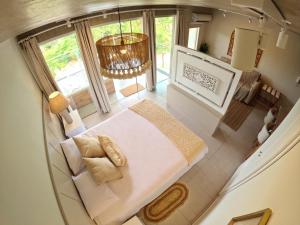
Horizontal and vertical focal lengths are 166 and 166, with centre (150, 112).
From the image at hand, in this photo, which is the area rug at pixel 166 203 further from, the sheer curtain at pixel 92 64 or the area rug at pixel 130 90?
the area rug at pixel 130 90

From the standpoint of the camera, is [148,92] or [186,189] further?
[148,92]

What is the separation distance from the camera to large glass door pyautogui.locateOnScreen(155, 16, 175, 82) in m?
4.43

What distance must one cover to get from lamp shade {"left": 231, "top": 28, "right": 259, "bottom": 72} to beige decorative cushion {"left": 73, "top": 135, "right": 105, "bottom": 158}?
2.13 metres

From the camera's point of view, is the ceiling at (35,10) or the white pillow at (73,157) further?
the white pillow at (73,157)

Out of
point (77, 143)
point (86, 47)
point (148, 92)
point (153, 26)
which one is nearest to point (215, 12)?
point (153, 26)

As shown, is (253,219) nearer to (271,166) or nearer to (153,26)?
(271,166)

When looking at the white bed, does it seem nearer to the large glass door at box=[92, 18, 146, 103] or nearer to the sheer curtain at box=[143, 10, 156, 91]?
the large glass door at box=[92, 18, 146, 103]

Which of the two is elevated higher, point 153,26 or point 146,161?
point 153,26

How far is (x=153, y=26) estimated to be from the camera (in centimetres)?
402

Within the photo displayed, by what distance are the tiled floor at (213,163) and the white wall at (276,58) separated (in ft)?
2.48

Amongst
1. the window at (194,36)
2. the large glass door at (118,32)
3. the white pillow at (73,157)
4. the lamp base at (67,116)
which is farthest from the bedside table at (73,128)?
the window at (194,36)

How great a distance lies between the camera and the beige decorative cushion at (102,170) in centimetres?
216

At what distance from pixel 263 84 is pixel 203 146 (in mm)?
2727

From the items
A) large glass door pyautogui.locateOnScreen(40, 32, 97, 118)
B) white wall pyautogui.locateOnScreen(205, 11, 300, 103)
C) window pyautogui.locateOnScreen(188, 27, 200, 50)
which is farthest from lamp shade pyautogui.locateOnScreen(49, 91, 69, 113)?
window pyautogui.locateOnScreen(188, 27, 200, 50)
